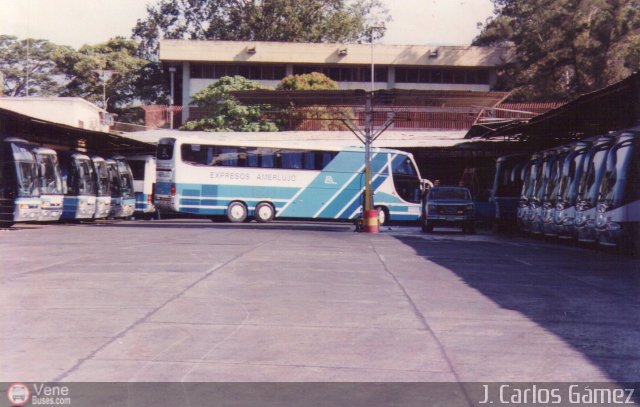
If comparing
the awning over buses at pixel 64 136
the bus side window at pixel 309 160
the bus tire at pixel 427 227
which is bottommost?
the bus tire at pixel 427 227

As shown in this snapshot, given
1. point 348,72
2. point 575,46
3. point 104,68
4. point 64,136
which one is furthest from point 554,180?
point 104,68

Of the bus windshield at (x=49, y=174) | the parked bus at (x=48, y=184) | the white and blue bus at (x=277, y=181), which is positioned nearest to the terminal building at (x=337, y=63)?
the white and blue bus at (x=277, y=181)

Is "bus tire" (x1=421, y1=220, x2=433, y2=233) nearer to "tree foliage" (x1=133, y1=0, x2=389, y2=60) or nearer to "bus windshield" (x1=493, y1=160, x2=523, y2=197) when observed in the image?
"bus windshield" (x1=493, y1=160, x2=523, y2=197)

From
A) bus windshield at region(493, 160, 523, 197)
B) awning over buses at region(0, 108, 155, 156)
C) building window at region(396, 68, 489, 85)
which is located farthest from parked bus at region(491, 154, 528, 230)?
building window at region(396, 68, 489, 85)

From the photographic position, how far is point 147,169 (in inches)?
1743

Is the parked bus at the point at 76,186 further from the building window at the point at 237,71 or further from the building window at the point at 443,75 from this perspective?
the building window at the point at 443,75

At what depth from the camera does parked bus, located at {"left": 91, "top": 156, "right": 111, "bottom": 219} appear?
35.4 meters

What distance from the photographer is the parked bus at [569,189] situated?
909 inches

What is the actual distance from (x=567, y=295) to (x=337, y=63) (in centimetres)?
4854

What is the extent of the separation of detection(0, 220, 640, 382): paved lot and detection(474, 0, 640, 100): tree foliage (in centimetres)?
3445

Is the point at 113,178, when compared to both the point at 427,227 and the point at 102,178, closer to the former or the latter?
the point at 102,178

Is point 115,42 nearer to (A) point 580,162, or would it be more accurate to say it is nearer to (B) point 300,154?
(B) point 300,154

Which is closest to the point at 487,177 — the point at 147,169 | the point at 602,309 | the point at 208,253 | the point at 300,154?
the point at 300,154

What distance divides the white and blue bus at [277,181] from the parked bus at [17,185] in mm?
8167
